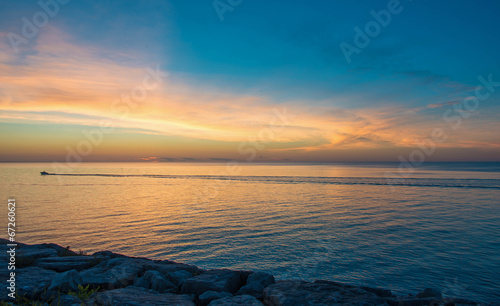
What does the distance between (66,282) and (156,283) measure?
8.91ft

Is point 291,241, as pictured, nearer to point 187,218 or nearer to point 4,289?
point 187,218

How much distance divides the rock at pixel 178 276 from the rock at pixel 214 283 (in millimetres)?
628

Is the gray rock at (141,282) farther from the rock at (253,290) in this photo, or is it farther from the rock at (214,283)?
the rock at (253,290)

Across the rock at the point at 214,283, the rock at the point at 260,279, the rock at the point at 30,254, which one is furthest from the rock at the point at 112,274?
the rock at the point at 260,279

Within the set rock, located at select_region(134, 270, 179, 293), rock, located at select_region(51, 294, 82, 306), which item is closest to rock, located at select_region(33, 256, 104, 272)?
rock, located at select_region(134, 270, 179, 293)

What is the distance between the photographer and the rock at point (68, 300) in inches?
275

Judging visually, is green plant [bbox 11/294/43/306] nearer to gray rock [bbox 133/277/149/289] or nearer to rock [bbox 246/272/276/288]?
gray rock [bbox 133/277/149/289]

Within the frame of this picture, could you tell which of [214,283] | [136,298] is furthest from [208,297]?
[136,298]

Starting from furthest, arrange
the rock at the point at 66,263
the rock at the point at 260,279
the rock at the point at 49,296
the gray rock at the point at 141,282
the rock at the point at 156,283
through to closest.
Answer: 1. the rock at the point at 66,263
2. the rock at the point at 260,279
3. the gray rock at the point at 141,282
4. the rock at the point at 156,283
5. the rock at the point at 49,296

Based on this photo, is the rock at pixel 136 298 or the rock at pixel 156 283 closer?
the rock at pixel 136 298

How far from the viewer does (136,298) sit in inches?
293

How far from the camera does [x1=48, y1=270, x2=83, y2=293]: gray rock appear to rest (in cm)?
807

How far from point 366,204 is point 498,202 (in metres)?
15.5

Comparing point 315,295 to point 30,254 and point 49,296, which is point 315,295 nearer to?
point 49,296
